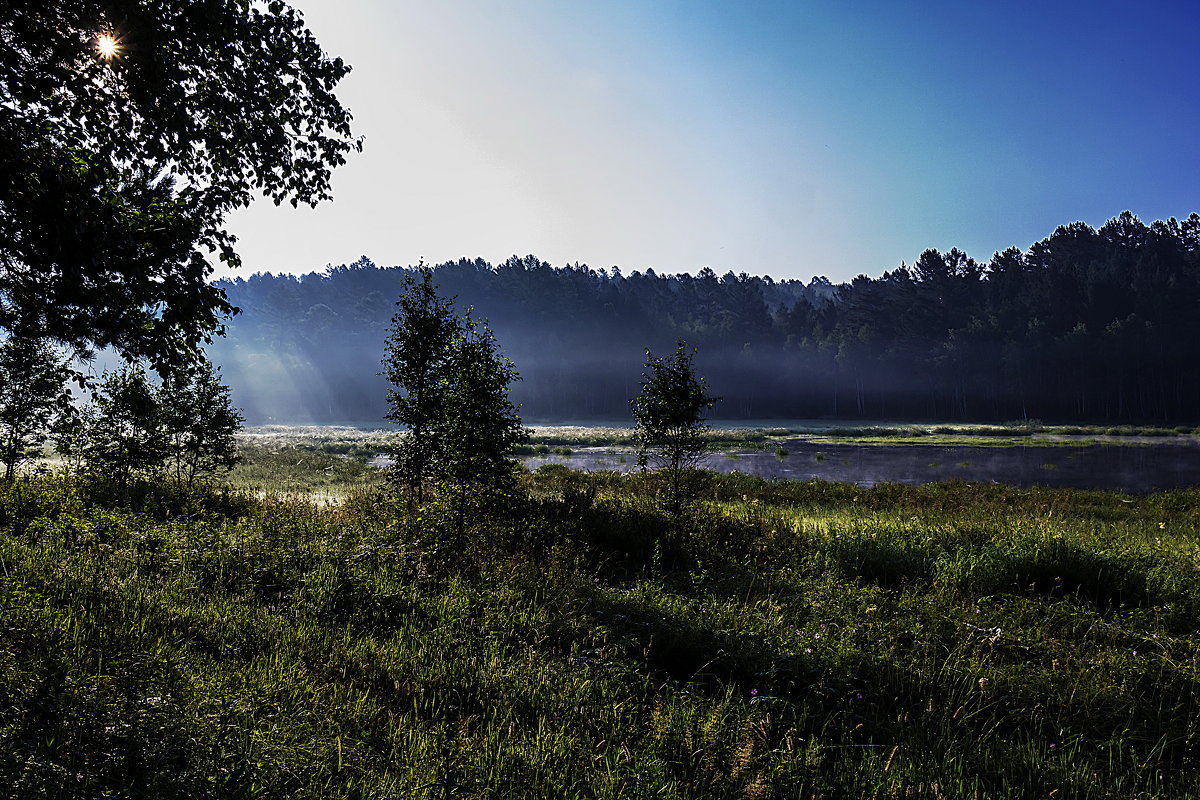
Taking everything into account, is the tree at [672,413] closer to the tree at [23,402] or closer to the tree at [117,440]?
the tree at [117,440]

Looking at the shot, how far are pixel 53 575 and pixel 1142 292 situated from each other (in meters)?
126

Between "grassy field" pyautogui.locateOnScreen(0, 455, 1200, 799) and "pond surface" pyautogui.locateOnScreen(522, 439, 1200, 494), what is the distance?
915 inches

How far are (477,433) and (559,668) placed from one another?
5365 mm

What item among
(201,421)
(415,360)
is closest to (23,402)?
(201,421)

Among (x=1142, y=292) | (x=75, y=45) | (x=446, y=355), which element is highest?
(x=1142, y=292)

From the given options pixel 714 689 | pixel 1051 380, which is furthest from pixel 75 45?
pixel 1051 380

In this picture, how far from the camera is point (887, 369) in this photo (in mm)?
106062

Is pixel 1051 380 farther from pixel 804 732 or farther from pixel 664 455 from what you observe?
pixel 804 732

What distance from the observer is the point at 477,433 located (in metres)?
9.85

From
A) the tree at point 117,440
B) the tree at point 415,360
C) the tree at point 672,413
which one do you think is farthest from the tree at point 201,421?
the tree at point 672,413

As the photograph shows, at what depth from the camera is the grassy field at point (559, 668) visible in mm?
3459

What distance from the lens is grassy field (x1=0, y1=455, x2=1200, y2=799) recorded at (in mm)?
3459

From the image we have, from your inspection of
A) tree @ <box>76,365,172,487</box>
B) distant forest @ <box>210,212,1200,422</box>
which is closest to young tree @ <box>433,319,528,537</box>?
tree @ <box>76,365,172,487</box>

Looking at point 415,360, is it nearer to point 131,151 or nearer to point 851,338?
point 131,151
